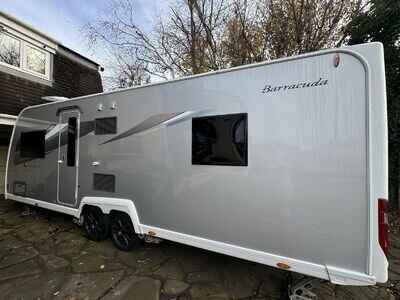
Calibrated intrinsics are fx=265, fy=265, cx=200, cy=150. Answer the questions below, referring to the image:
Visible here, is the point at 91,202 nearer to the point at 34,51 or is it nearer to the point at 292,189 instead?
the point at 292,189

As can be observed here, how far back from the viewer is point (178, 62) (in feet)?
35.6

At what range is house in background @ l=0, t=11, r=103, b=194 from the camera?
8211 mm

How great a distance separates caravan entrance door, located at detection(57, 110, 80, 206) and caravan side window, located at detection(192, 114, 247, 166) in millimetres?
2766

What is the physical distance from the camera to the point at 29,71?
9.15 m

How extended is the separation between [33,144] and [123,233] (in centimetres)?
326

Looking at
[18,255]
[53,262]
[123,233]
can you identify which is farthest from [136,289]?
[18,255]

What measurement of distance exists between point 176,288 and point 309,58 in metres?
3.30

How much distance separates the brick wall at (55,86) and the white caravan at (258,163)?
510 centimetres

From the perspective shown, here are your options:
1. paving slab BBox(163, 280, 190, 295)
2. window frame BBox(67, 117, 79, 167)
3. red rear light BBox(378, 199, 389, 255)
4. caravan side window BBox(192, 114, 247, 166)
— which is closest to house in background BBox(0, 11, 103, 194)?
window frame BBox(67, 117, 79, 167)

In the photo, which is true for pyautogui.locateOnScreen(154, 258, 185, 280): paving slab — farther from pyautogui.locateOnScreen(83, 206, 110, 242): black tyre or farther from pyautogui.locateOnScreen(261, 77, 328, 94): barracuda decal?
pyautogui.locateOnScreen(261, 77, 328, 94): barracuda decal

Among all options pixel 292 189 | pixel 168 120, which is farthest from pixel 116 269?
pixel 292 189

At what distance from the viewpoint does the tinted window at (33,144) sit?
19.2 ft

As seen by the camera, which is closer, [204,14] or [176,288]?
[176,288]

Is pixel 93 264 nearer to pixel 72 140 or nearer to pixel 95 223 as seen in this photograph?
pixel 95 223
